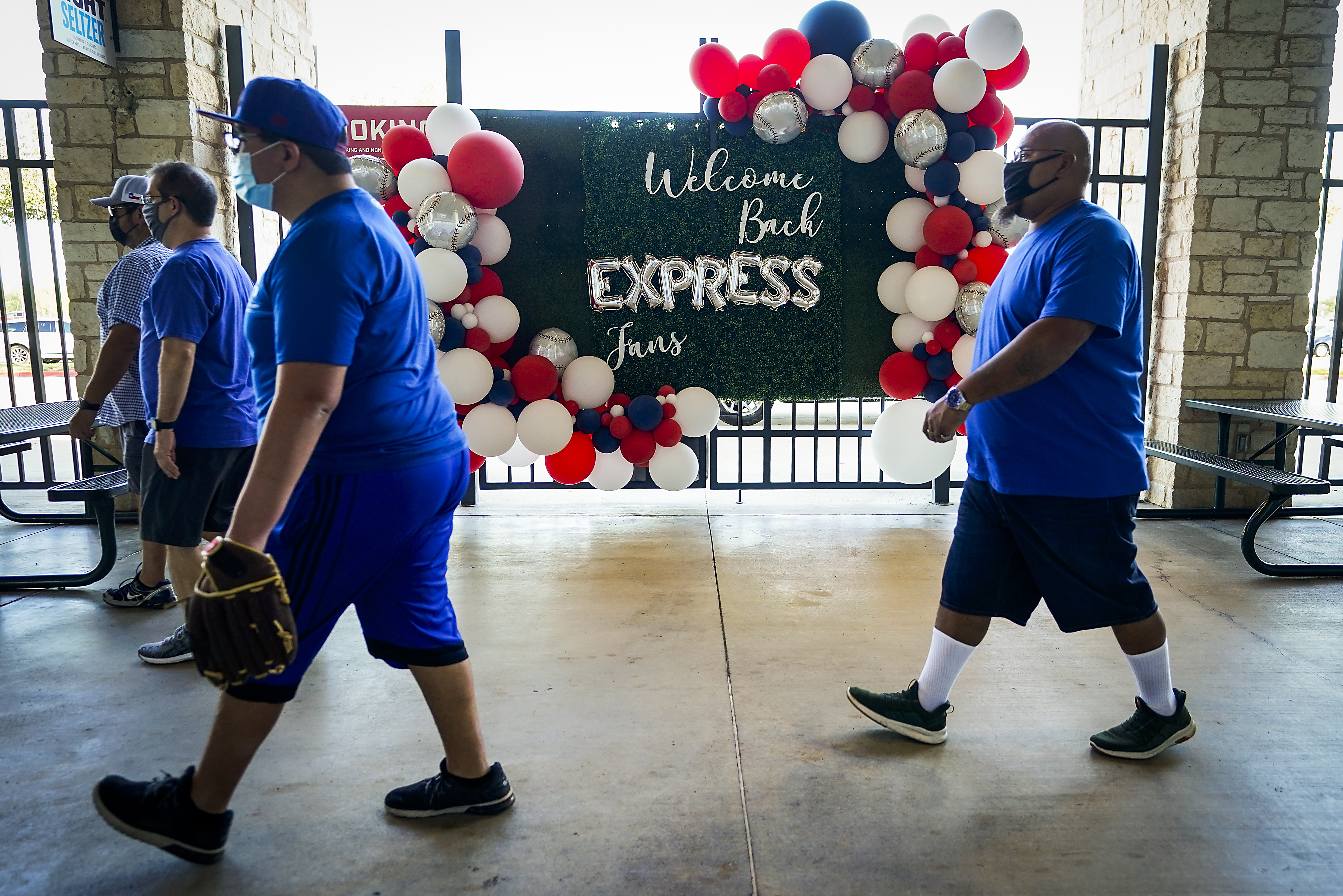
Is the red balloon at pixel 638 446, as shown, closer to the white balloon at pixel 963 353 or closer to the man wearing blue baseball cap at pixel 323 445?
the white balloon at pixel 963 353

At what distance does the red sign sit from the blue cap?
12.0 feet

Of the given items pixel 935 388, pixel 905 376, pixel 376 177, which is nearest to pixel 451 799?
pixel 376 177

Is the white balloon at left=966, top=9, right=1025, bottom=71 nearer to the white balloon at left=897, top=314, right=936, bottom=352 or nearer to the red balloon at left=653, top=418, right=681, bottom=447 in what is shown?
the white balloon at left=897, top=314, right=936, bottom=352

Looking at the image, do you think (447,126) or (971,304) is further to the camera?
(971,304)

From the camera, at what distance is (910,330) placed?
16.0 feet

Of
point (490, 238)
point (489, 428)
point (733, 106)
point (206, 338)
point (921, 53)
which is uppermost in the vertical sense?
point (921, 53)

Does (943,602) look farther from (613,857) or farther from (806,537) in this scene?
(806,537)

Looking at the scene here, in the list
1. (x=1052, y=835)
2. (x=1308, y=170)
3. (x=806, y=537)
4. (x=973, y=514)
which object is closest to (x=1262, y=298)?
(x=1308, y=170)

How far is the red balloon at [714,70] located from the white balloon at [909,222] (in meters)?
1.10

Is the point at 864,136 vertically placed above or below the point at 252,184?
above

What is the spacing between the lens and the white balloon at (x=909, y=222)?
15.7ft

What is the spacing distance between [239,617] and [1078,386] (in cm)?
202

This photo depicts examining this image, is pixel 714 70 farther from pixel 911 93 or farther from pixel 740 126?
pixel 911 93

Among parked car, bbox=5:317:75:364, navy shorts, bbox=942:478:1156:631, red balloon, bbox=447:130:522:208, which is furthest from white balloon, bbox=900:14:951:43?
parked car, bbox=5:317:75:364
